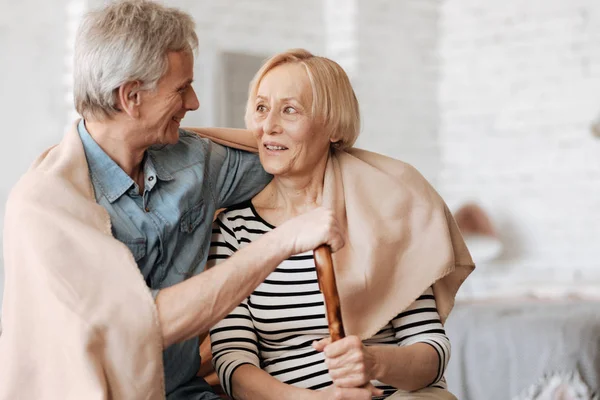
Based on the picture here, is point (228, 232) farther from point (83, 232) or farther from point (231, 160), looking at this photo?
point (83, 232)

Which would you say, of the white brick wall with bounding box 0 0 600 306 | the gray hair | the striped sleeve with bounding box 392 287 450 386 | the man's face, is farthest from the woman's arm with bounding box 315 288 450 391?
the white brick wall with bounding box 0 0 600 306

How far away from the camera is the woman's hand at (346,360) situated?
1.88 metres

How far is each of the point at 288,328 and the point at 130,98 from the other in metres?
0.68

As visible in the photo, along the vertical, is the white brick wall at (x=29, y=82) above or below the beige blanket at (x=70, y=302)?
above

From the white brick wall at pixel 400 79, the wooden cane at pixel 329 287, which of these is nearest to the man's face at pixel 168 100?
the wooden cane at pixel 329 287

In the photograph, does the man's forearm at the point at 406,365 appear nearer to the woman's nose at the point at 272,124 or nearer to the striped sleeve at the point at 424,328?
the striped sleeve at the point at 424,328

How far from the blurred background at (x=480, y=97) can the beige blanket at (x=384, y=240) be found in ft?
8.90

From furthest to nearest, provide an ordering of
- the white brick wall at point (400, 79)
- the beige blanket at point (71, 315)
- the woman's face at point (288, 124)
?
the white brick wall at point (400, 79), the woman's face at point (288, 124), the beige blanket at point (71, 315)

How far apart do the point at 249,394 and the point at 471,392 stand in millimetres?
1805

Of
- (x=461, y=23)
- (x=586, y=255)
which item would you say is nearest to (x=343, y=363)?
(x=586, y=255)

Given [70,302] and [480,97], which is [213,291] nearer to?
[70,302]

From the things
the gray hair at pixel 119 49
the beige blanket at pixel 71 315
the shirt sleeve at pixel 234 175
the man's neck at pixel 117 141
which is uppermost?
the gray hair at pixel 119 49

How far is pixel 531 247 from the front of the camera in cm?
591

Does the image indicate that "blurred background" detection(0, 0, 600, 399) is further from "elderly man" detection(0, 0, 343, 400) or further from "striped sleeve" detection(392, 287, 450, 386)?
"elderly man" detection(0, 0, 343, 400)
